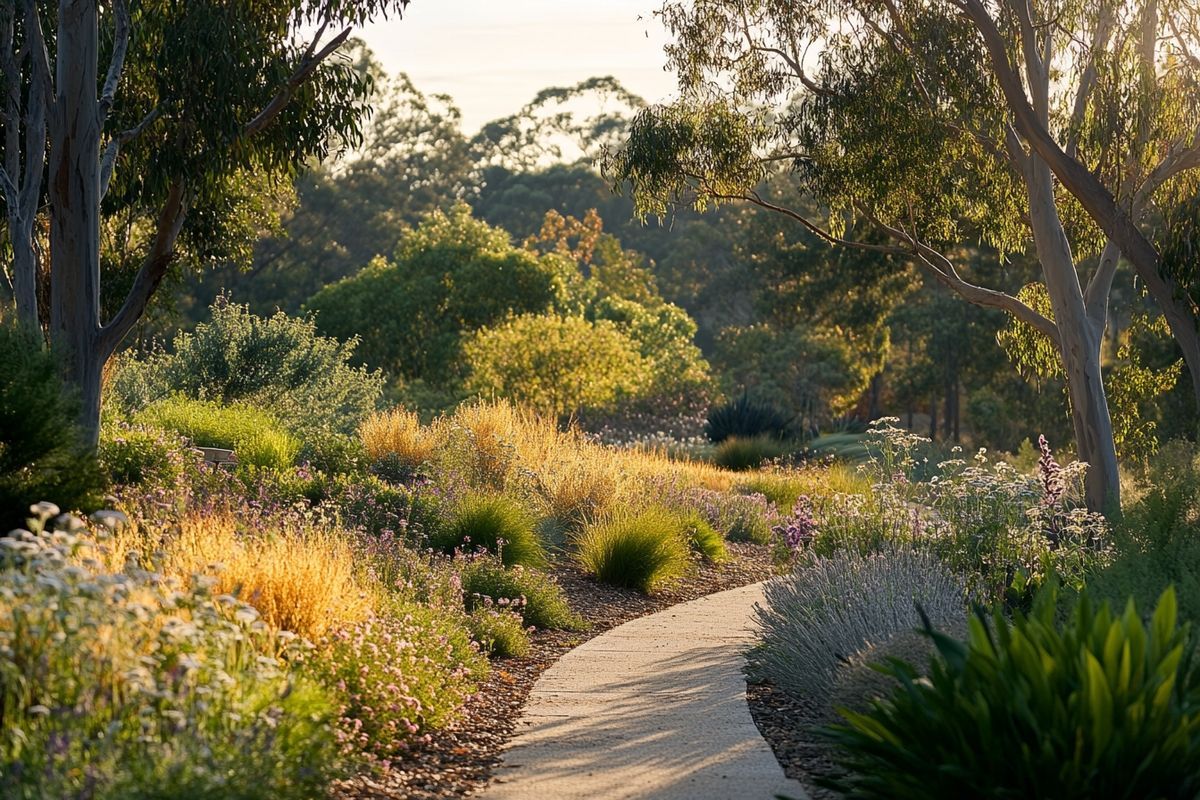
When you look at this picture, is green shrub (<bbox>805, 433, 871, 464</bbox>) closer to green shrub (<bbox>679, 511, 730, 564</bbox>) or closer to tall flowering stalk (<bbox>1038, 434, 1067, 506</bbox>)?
green shrub (<bbox>679, 511, 730, 564</bbox>)

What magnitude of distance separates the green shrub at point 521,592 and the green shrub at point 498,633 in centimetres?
56

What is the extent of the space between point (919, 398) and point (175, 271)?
83.1ft

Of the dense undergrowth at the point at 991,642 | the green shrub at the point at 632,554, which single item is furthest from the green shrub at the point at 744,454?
the dense undergrowth at the point at 991,642

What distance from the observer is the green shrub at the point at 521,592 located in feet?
30.9

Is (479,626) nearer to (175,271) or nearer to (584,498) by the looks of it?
(584,498)

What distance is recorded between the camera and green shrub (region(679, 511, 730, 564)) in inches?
519

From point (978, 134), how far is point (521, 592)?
7.61 metres

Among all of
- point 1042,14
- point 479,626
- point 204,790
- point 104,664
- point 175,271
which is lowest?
point 479,626

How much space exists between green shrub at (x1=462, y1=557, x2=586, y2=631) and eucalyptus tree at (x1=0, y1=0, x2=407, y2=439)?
3.07 metres

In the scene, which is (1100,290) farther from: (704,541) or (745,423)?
(745,423)

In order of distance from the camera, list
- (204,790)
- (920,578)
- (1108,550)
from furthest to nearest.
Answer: (1108,550), (920,578), (204,790)

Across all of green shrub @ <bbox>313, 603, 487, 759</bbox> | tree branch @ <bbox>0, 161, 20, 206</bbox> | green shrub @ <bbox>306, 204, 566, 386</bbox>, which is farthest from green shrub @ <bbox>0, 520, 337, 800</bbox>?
green shrub @ <bbox>306, 204, 566, 386</bbox>

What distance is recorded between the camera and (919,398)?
37125 mm

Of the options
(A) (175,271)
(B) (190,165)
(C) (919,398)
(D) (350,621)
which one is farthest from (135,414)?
(C) (919,398)
